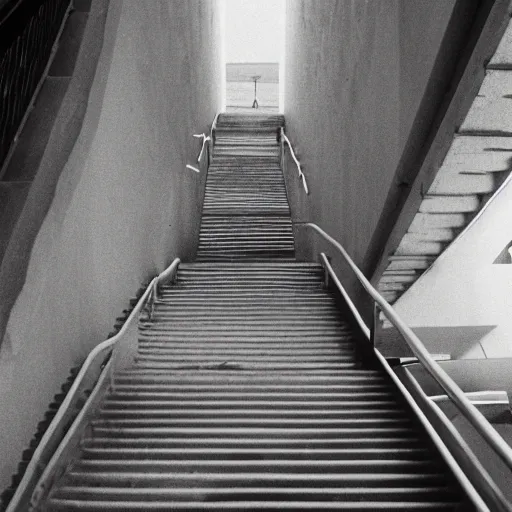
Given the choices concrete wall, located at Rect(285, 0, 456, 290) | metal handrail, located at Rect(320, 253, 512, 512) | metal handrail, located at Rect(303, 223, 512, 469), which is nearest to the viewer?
metal handrail, located at Rect(303, 223, 512, 469)

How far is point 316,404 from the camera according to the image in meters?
2.93

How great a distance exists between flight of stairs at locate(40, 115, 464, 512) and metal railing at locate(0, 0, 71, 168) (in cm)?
136

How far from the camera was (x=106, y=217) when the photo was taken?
11.7ft

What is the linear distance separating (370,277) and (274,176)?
6393 mm

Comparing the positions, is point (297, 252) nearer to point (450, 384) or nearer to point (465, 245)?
point (465, 245)

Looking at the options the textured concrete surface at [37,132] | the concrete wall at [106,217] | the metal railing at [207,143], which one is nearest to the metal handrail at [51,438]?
the concrete wall at [106,217]

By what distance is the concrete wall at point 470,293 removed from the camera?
16.9 feet

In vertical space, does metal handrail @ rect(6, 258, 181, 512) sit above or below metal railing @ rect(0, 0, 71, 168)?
below

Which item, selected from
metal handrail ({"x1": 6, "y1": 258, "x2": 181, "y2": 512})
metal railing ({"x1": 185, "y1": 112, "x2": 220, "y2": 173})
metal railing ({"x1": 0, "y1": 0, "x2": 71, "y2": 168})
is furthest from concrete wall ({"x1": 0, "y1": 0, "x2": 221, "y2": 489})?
metal railing ({"x1": 185, "y1": 112, "x2": 220, "y2": 173})

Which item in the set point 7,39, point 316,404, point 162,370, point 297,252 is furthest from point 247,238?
point 7,39

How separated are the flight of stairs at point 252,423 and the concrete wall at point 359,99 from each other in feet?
3.54

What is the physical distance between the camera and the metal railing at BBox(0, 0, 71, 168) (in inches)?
93.9

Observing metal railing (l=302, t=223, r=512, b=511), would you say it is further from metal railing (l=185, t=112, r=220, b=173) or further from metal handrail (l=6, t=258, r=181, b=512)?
metal railing (l=185, t=112, r=220, b=173)

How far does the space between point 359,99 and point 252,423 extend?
11.1 ft
